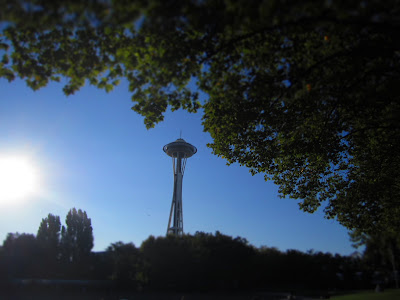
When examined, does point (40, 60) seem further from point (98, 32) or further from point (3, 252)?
point (3, 252)

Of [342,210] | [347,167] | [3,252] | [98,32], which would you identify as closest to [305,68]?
[98,32]

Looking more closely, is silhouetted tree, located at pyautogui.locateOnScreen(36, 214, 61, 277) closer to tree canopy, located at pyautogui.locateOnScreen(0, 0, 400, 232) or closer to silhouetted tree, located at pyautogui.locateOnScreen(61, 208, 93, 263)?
silhouetted tree, located at pyautogui.locateOnScreen(61, 208, 93, 263)

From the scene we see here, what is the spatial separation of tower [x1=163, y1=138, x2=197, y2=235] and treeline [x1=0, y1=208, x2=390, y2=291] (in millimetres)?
13056

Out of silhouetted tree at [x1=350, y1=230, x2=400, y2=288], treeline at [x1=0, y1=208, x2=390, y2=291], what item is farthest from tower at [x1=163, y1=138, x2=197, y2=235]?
silhouetted tree at [x1=350, y1=230, x2=400, y2=288]

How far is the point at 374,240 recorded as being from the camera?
180 ft

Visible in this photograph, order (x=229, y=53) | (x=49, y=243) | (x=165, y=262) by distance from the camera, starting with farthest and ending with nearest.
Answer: (x=49, y=243) < (x=165, y=262) < (x=229, y=53)

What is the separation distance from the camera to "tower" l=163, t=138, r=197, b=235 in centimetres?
5706

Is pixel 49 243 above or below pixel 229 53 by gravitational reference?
below

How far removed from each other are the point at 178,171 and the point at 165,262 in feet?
78.5

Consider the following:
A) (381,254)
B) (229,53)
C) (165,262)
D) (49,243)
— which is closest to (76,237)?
(49,243)

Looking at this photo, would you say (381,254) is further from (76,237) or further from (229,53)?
(229,53)

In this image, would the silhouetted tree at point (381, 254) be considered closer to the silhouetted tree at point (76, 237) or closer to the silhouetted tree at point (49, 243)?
the silhouetted tree at point (76, 237)

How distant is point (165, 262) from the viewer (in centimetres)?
3788

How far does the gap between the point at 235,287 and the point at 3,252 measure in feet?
106
